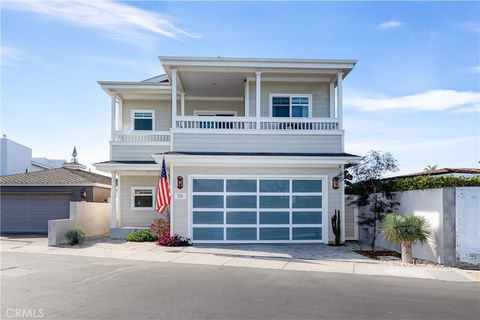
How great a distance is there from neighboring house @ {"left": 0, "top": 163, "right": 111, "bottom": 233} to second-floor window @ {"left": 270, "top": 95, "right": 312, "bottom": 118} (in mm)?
10389

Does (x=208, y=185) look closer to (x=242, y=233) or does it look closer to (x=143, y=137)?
(x=242, y=233)

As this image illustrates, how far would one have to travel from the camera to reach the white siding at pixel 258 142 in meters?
17.2

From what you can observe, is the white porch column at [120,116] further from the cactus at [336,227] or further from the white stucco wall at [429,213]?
the white stucco wall at [429,213]

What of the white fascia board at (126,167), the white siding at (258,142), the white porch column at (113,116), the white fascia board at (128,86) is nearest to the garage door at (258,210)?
the white siding at (258,142)

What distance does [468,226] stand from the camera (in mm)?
12109

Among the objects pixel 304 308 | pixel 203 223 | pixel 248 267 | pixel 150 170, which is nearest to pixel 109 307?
pixel 304 308

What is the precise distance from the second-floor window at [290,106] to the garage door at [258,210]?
350cm

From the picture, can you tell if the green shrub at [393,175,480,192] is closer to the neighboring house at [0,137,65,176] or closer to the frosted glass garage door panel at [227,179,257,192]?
the frosted glass garage door panel at [227,179,257,192]

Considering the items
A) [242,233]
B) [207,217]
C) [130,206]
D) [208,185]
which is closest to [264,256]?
[242,233]

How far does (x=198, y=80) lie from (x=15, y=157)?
24.3m

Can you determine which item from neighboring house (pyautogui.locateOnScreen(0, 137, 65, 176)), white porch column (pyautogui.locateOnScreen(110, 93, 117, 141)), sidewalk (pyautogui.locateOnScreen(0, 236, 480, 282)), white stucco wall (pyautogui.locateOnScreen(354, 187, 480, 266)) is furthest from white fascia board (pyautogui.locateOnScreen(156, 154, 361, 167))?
neighboring house (pyautogui.locateOnScreen(0, 137, 65, 176))

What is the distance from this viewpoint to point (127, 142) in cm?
2072

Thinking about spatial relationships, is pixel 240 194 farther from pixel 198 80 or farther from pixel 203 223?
pixel 198 80

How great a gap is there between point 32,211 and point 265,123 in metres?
13.5
